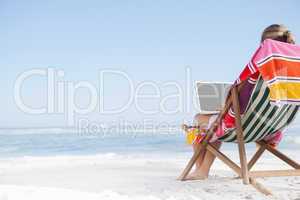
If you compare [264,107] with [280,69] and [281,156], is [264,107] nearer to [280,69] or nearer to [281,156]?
[280,69]

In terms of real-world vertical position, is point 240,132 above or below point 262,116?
below

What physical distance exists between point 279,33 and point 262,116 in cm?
59

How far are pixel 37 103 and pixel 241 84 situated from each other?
1014cm

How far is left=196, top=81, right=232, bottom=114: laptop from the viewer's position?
119 inches

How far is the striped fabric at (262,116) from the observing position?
89.2 inches

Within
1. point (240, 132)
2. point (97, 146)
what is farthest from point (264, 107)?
point (97, 146)

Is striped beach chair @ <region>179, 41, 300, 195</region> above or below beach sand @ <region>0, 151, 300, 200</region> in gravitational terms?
above

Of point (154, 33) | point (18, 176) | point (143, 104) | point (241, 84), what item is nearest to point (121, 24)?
point (154, 33)

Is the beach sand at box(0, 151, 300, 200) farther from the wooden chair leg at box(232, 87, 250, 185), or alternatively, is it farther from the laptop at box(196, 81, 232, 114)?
the laptop at box(196, 81, 232, 114)

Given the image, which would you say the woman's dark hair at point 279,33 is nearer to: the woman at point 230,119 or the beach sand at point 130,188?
the woman at point 230,119

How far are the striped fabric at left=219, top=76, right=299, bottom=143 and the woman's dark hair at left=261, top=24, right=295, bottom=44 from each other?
0.34 metres

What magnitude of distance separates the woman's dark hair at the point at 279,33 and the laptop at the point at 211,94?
2.67ft

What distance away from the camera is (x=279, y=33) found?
2281mm

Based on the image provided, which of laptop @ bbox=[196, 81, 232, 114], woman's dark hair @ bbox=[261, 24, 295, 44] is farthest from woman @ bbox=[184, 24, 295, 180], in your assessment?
laptop @ bbox=[196, 81, 232, 114]
